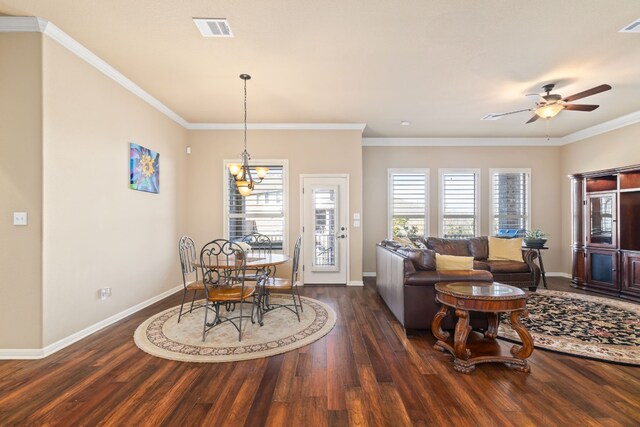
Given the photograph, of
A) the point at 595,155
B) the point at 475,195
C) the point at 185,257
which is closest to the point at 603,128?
the point at 595,155

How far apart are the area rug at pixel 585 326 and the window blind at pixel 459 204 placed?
2059 mm

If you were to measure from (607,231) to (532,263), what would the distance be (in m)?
1.39

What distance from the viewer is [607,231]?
4910mm

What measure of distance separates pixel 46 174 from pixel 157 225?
6.21 feet

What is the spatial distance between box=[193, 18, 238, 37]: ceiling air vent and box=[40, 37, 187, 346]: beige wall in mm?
1501

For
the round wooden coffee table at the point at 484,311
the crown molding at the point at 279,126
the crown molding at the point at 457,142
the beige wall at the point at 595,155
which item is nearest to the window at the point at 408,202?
the crown molding at the point at 457,142

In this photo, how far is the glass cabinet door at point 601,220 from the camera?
190 inches

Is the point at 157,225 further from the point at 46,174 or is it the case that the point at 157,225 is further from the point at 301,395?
the point at 301,395

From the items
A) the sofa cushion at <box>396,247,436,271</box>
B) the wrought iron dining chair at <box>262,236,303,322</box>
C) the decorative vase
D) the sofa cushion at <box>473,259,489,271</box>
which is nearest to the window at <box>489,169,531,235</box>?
the decorative vase

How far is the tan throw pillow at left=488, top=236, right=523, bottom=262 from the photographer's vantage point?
17.0ft

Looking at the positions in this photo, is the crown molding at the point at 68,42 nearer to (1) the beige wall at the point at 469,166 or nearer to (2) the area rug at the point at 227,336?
(2) the area rug at the point at 227,336

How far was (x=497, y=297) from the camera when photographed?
2371 mm

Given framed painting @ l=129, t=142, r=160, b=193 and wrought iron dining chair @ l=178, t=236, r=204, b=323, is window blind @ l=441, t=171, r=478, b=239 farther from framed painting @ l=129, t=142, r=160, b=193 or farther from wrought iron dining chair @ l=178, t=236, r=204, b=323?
framed painting @ l=129, t=142, r=160, b=193

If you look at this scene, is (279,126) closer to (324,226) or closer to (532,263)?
(324,226)
